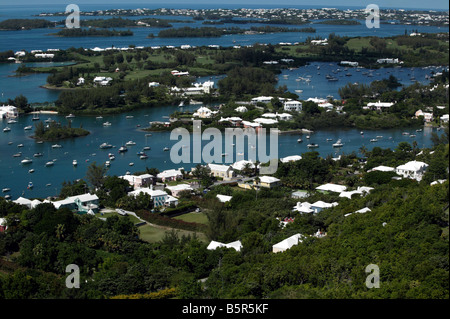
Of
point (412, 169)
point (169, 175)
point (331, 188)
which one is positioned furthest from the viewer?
point (169, 175)

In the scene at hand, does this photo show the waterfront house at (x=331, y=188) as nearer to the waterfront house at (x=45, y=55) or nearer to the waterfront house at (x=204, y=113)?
the waterfront house at (x=204, y=113)

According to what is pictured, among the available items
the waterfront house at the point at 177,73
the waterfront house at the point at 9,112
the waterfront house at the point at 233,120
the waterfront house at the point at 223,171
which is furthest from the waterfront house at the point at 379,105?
the waterfront house at the point at 9,112

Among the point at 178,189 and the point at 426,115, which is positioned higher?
the point at 426,115

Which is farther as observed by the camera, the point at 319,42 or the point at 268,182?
the point at 319,42

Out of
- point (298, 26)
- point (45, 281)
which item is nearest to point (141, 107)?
point (45, 281)
